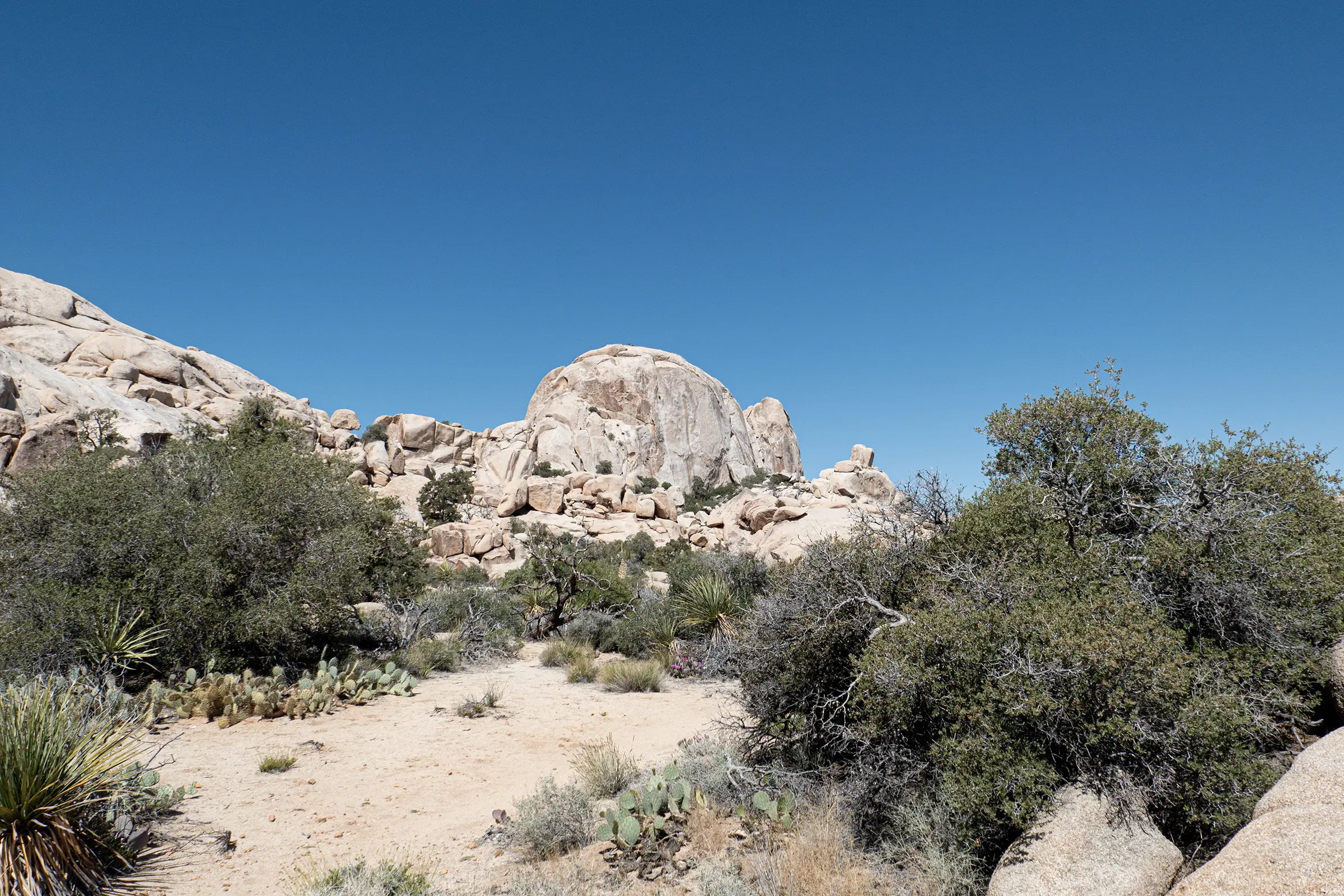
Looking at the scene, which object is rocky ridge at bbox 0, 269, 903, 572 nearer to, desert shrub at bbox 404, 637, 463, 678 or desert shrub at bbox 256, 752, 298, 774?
desert shrub at bbox 404, 637, 463, 678

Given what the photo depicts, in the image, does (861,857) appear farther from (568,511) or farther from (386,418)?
(386,418)

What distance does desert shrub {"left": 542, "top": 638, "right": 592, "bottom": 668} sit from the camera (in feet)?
45.8

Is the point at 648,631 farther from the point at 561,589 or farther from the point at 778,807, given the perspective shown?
the point at 778,807

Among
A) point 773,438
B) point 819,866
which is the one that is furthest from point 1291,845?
point 773,438

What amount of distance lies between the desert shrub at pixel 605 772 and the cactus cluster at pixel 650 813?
0.66 meters

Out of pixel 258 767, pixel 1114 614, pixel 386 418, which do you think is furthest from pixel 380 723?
pixel 386 418

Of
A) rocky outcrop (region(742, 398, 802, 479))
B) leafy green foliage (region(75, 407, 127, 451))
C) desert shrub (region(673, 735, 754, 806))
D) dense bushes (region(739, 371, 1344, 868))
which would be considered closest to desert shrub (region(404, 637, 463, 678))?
desert shrub (region(673, 735, 754, 806))

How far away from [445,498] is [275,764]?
3032 cm

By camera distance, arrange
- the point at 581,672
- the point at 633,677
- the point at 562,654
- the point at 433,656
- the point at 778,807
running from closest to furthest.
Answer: the point at 778,807
the point at 633,677
the point at 581,672
the point at 433,656
the point at 562,654

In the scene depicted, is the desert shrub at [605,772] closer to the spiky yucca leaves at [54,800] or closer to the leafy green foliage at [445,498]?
the spiky yucca leaves at [54,800]

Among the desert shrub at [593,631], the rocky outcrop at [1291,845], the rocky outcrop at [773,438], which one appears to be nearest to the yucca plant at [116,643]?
the desert shrub at [593,631]

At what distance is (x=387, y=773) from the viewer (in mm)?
7777

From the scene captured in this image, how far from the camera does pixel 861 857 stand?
4645 mm

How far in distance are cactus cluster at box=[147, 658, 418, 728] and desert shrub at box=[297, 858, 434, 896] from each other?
16.7ft
